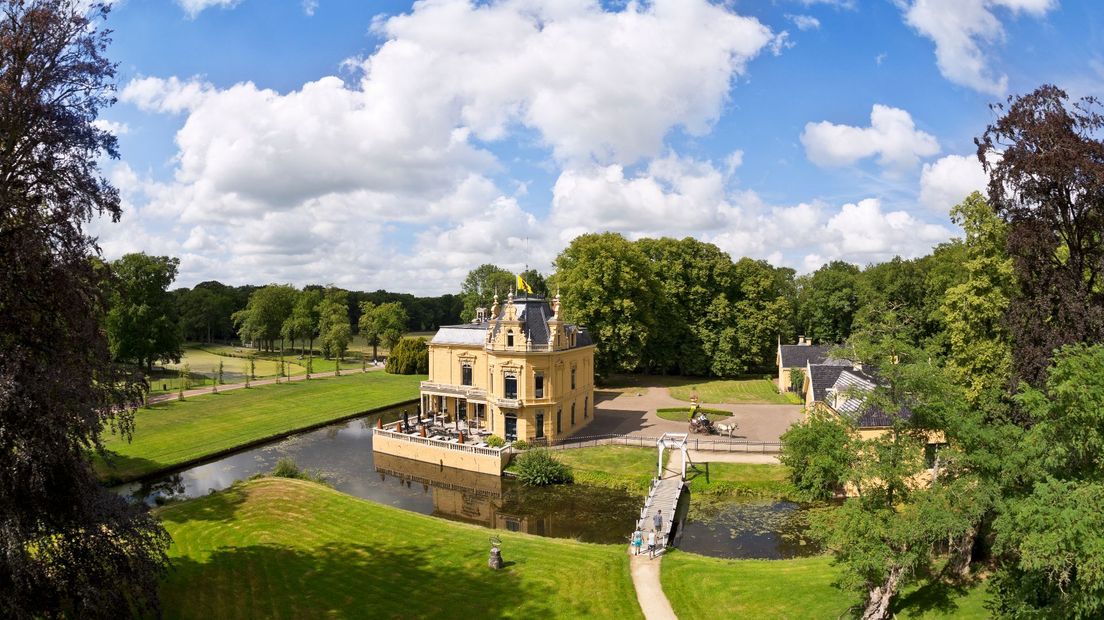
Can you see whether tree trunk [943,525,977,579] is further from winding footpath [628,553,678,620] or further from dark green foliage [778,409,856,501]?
winding footpath [628,553,678,620]

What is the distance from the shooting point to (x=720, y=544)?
2283 centimetres

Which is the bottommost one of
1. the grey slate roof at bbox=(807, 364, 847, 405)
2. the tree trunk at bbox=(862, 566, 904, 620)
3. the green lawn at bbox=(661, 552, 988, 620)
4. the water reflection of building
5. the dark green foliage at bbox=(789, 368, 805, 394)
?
the water reflection of building

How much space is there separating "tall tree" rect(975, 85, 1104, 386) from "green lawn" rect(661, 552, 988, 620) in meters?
6.13

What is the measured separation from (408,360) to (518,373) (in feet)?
106

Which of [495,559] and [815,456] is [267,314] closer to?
[495,559]

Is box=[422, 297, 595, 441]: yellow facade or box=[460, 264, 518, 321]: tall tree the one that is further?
box=[460, 264, 518, 321]: tall tree

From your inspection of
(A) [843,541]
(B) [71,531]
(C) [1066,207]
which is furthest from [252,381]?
(C) [1066,207]

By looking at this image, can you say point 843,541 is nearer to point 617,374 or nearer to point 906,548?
point 906,548

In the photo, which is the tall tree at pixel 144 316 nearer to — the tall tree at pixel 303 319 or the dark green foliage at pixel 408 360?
the tall tree at pixel 303 319

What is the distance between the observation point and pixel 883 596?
13.9m

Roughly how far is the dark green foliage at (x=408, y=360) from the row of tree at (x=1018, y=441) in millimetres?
49979

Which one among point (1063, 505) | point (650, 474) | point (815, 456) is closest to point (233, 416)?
point (650, 474)

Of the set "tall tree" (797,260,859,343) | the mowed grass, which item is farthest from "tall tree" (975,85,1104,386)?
"tall tree" (797,260,859,343)

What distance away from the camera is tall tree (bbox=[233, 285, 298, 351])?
275 ft
